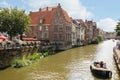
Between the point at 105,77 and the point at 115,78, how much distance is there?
4.74 ft

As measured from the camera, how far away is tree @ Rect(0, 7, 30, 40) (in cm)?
6494

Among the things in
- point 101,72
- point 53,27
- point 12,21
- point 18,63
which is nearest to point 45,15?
point 53,27

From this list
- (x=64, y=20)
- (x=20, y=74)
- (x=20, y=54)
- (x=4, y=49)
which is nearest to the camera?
(x=20, y=74)

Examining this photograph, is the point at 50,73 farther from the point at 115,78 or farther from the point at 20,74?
the point at 115,78

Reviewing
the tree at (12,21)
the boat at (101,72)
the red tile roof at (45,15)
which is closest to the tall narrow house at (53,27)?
the red tile roof at (45,15)

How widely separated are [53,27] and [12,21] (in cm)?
2771

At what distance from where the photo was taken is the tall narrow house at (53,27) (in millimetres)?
90438

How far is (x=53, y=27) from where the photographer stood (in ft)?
300

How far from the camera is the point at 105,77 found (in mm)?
38531

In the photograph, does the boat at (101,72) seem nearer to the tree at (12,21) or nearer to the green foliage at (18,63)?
the green foliage at (18,63)

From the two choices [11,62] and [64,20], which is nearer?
[11,62]

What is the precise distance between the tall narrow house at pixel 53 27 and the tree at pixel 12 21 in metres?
24.3

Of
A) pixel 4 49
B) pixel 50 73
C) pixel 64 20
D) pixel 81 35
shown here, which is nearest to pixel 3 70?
pixel 4 49

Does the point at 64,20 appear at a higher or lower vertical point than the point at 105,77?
higher
